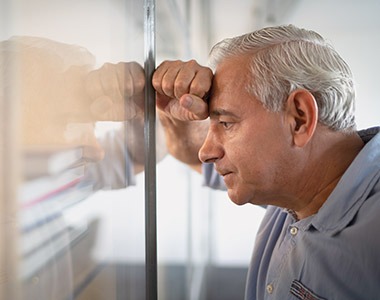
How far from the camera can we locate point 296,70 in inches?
28.8

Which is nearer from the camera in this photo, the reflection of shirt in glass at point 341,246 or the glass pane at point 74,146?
the glass pane at point 74,146

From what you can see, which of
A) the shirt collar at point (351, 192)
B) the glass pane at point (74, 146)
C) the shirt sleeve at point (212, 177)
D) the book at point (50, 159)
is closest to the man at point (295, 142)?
the shirt collar at point (351, 192)

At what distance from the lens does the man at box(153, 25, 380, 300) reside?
0.71m

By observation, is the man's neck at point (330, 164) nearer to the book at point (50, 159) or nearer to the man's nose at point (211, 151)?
the man's nose at point (211, 151)

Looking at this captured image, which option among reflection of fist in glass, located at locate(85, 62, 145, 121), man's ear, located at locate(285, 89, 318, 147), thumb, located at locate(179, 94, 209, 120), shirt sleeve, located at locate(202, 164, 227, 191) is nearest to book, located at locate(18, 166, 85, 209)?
reflection of fist in glass, located at locate(85, 62, 145, 121)

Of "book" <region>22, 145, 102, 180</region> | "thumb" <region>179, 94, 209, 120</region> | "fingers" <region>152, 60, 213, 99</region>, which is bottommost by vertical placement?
"book" <region>22, 145, 102, 180</region>

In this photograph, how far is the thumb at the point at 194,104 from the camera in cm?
74

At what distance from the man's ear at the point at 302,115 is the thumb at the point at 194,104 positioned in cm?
16

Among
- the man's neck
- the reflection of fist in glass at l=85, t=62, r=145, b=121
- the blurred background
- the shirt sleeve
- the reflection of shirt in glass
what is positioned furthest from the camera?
the shirt sleeve

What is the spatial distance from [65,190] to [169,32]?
3.13 ft

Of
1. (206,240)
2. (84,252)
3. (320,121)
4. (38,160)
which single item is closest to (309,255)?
(320,121)

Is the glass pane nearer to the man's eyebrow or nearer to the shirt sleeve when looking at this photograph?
the man's eyebrow

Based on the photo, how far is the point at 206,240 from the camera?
2.19m

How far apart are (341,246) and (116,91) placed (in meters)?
0.49
